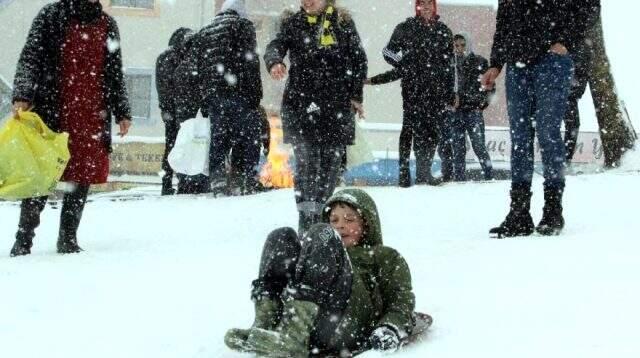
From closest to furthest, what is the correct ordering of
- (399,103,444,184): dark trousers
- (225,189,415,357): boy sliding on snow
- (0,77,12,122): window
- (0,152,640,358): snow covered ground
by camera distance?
(225,189,415,357): boy sliding on snow < (0,152,640,358): snow covered ground < (399,103,444,184): dark trousers < (0,77,12,122): window

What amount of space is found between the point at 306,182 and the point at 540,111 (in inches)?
58.7

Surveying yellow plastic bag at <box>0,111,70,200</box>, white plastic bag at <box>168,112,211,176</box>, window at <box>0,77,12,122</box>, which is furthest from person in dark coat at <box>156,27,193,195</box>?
window at <box>0,77,12,122</box>

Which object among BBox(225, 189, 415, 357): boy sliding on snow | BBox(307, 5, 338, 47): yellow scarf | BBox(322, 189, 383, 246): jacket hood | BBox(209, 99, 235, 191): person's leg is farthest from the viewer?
BBox(209, 99, 235, 191): person's leg

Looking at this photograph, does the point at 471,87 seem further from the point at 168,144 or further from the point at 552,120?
the point at 552,120

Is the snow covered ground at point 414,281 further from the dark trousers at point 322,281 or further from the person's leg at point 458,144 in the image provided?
the person's leg at point 458,144

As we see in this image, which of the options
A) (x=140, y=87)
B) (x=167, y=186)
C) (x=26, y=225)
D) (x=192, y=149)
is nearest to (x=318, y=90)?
(x=26, y=225)

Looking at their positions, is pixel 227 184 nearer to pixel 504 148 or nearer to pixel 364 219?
pixel 364 219

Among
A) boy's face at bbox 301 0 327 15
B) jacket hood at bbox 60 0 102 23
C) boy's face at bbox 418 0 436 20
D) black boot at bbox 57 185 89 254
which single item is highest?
boy's face at bbox 418 0 436 20

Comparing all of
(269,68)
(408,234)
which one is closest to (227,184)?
(408,234)

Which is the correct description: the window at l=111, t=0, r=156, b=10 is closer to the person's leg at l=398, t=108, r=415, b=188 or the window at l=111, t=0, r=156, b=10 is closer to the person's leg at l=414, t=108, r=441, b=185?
the person's leg at l=398, t=108, r=415, b=188

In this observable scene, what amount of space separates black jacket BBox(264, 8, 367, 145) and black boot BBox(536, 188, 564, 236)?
129cm

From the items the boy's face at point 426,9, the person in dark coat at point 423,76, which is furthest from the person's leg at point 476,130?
the boy's face at point 426,9

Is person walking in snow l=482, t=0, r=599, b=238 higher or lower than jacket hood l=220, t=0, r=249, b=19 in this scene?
lower

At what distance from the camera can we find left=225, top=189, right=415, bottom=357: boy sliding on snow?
274 centimetres
